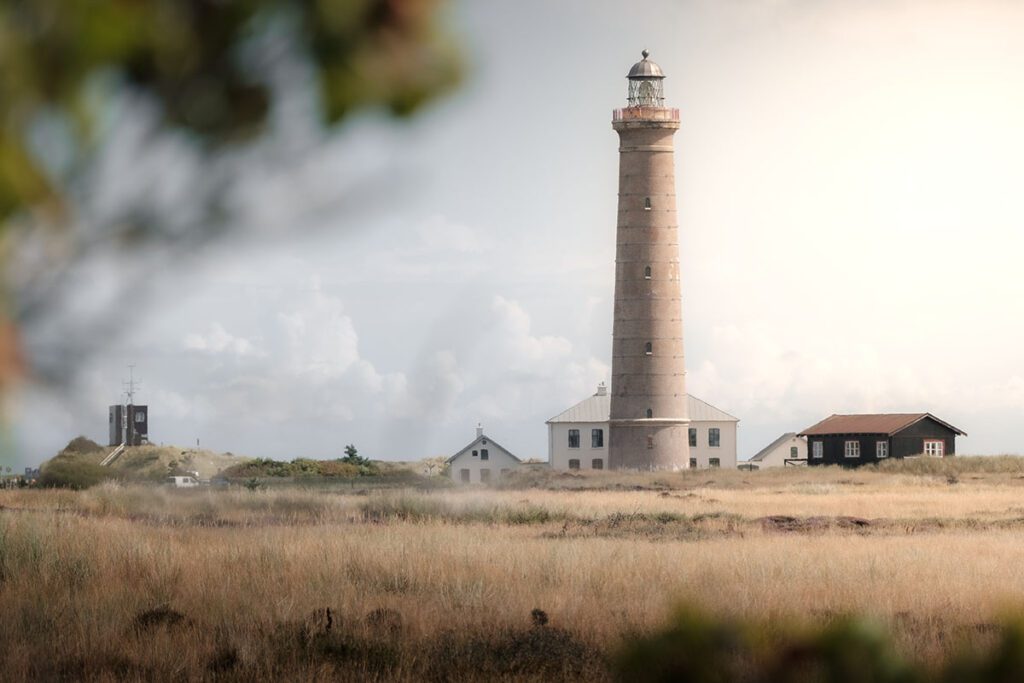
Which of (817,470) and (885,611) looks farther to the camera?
(817,470)

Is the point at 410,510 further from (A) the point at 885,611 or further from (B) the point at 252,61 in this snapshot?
(B) the point at 252,61

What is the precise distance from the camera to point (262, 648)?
10.6m

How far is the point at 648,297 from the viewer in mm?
62188

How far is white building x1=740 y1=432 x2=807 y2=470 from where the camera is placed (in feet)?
287

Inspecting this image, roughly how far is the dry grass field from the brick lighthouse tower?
35536mm

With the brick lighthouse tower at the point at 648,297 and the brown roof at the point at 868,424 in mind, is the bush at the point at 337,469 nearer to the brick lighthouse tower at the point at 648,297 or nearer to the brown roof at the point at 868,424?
the brick lighthouse tower at the point at 648,297

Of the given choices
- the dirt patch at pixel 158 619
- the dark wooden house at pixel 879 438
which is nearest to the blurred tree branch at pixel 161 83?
the dirt patch at pixel 158 619

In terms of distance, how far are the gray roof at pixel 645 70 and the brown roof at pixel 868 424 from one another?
73.4 feet

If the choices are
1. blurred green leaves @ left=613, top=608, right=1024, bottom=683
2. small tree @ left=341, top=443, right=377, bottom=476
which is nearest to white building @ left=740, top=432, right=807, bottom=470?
small tree @ left=341, top=443, right=377, bottom=476

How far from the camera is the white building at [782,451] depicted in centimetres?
8750

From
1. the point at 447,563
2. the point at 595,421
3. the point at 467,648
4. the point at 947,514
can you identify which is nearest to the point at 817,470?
the point at 595,421

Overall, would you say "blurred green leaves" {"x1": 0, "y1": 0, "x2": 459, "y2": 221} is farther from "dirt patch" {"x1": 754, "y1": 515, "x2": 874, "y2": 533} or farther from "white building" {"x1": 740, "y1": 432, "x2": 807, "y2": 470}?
"white building" {"x1": 740, "y1": 432, "x2": 807, "y2": 470}

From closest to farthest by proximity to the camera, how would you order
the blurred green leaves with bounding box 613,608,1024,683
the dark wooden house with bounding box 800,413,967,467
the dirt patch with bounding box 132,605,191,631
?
1. the blurred green leaves with bounding box 613,608,1024,683
2. the dirt patch with bounding box 132,605,191,631
3. the dark wooden house with bounding box 800,413,967,467

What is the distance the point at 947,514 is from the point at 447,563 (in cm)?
1761
